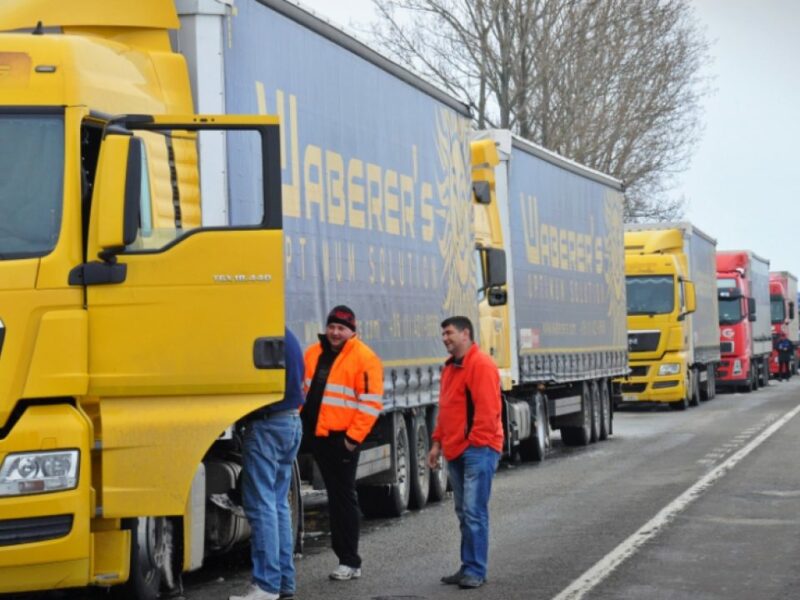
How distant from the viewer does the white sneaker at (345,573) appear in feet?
39.4

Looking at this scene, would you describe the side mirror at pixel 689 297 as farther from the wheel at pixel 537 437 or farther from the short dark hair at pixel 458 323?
the short dark hair at pixel 458 323

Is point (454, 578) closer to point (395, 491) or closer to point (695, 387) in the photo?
point (395, 491)

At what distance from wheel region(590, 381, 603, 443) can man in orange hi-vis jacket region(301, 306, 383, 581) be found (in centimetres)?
1566

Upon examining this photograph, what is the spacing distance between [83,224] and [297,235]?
12.0ft

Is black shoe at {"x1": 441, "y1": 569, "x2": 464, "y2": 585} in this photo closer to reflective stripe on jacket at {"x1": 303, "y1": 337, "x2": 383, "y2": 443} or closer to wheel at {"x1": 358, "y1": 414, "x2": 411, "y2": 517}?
reflective stripe on jacket at {"x1": 303, "y1": 337, "x2": 383, "y2": 443}

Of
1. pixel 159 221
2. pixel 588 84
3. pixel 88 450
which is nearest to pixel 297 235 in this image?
pixel 159 221

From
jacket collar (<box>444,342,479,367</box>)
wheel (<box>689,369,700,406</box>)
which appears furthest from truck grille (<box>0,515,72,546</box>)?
wheel (<box>689,369,700,406</box>)

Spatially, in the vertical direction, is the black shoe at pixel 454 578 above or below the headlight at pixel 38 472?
below

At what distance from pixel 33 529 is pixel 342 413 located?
136 inches

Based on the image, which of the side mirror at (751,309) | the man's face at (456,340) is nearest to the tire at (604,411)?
the man's face at (456,340)

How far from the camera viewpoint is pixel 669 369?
36.5 metres

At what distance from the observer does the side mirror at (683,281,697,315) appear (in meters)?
36.1

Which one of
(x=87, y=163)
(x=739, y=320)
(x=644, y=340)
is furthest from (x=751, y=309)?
(x=87, y=163)

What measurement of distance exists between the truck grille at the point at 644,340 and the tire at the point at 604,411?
291 inches
